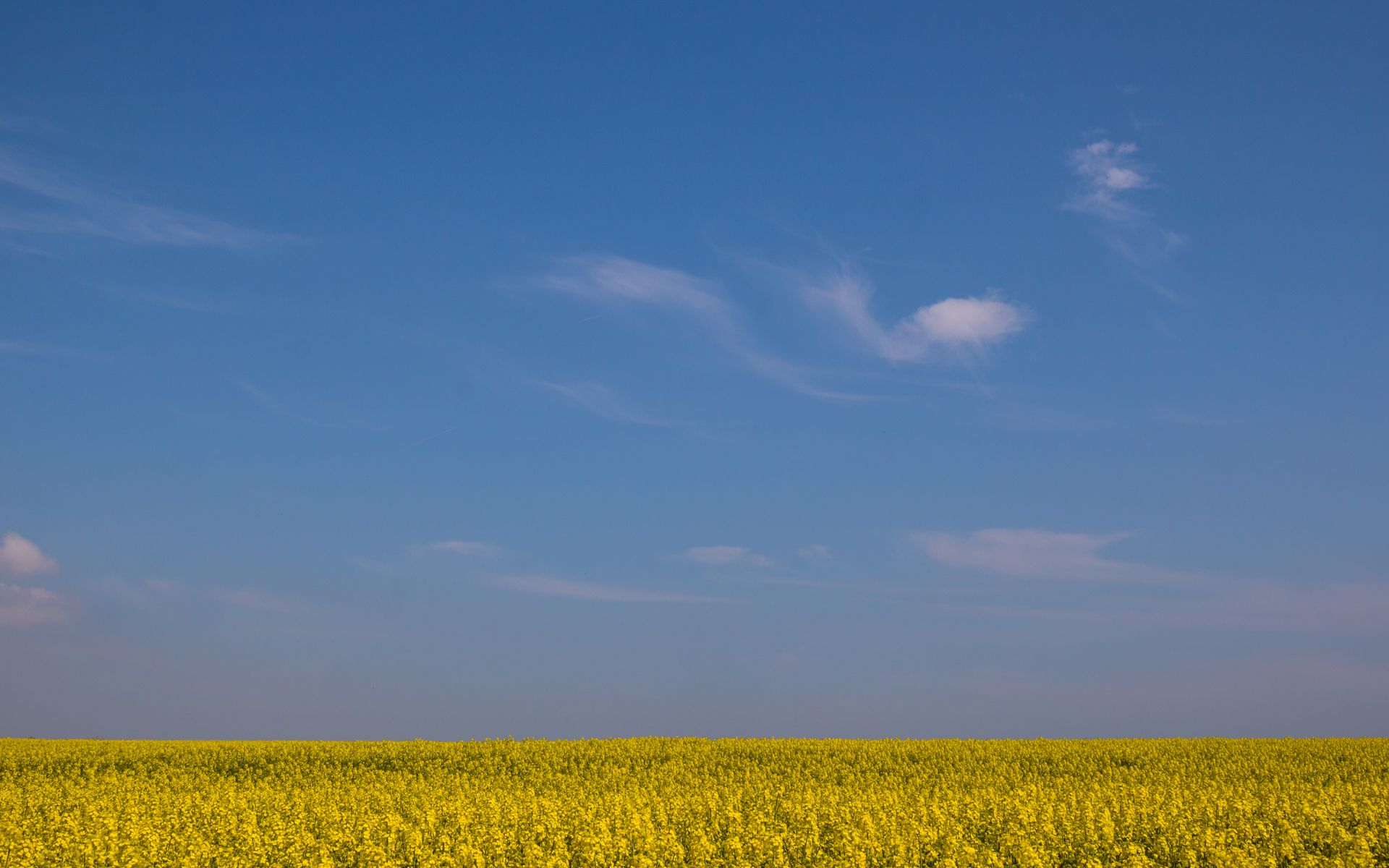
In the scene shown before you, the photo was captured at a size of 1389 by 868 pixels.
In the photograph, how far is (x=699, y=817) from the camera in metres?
17.1

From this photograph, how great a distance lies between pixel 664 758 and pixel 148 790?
46.7ft

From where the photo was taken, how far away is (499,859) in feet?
48.3

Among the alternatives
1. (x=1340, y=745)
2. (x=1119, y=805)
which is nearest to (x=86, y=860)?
(x=1119, y=805)

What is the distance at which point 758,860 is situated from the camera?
14531 mm

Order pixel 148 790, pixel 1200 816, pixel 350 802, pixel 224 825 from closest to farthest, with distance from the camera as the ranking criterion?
pixel 224 825
pixel 1200 816
pixel 350 802
pixel 148 790

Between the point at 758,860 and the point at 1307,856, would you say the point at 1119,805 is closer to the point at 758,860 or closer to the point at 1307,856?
the point at 1307,856

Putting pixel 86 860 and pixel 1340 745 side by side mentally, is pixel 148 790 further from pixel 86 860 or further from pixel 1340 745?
pixel 1340 745

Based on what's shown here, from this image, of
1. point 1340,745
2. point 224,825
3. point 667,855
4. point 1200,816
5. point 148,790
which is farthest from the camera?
point 1340,745

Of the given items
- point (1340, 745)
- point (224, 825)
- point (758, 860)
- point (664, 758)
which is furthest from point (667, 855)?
point (1340, 745)

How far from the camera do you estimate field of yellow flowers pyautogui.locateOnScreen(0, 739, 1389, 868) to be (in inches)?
583

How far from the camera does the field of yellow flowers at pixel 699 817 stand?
1482 centimetres

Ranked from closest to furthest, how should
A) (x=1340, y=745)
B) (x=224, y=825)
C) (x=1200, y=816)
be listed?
(x=224, y=825) < (x=1200, y=816) < (x=1340, y=745)

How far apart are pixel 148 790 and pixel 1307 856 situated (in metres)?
23.4

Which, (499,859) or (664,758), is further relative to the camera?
(664,758)
